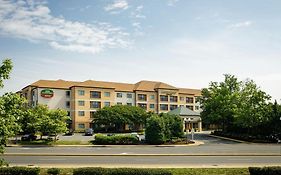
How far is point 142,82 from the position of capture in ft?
296

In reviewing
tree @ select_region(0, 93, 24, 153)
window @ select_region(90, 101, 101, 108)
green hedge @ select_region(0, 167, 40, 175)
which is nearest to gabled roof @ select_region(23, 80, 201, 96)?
window @ select_region(90, 101, 101, 108)

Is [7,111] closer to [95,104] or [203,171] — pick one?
[203,171]

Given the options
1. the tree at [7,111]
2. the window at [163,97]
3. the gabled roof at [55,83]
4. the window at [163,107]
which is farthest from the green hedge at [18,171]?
the window at [163,107]

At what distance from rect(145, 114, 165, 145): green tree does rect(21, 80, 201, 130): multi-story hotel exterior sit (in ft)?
113

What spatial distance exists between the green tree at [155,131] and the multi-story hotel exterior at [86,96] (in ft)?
113

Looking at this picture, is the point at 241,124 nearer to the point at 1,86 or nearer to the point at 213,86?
the point at 213,86

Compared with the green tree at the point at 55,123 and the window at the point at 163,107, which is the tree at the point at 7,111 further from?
the window at the point at 163,107

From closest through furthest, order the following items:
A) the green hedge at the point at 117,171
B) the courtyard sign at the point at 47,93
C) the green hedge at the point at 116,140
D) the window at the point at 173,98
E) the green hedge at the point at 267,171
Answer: the green hedge at the point at 117,171
the green hedge at the point at 267,171
the green hedge at the point at 116,140
the courtyard sign at the point at 47,93
the window at the point at 173,98

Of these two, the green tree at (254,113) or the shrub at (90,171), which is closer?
the shrub at (90,171)

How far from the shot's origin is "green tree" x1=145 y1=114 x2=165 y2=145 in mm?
43906

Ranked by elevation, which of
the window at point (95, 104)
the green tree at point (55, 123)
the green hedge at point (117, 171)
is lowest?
the green hedge at point (117, 171)

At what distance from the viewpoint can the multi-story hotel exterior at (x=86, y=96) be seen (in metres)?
75.5

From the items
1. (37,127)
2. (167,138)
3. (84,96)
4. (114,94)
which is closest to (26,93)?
(84,96)

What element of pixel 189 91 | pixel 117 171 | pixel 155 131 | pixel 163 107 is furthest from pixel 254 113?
pixel 189 91
